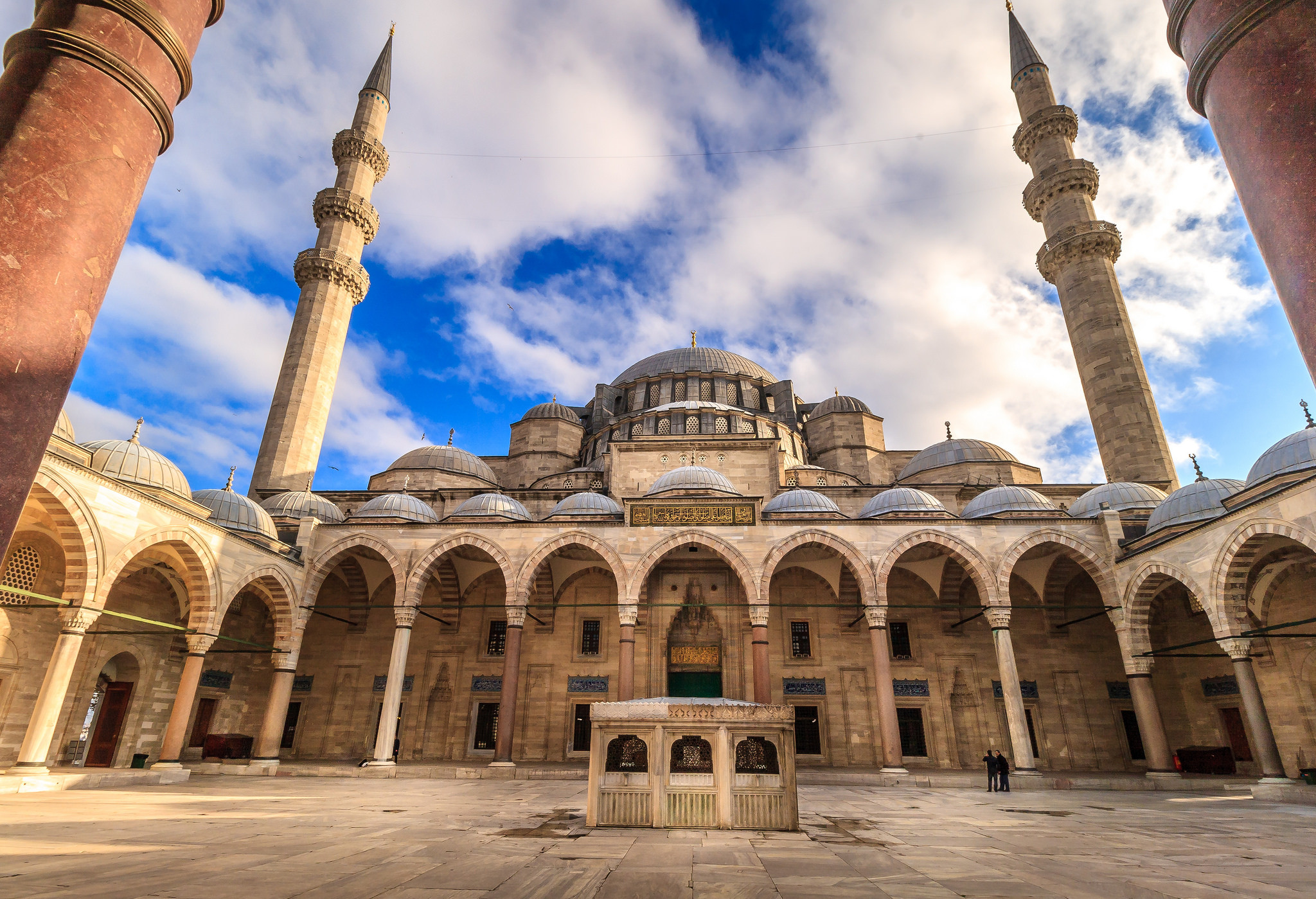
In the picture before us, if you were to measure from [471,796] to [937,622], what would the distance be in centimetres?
1241


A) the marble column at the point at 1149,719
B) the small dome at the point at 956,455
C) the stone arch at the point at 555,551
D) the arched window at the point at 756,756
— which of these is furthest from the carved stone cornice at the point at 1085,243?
the arched window at the point at 756,756

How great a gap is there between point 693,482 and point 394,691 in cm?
820

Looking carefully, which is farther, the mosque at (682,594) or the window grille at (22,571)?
the mosque at (682,594)

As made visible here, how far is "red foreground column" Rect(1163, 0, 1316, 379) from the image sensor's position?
202 centimetres

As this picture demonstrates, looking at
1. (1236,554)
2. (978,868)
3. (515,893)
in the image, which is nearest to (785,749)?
(978,868)

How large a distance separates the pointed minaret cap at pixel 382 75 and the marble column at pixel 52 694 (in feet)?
71.3

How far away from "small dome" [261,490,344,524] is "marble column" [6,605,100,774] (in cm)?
675

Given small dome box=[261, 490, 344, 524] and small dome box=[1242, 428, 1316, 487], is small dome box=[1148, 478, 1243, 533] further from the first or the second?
small dome box=[261, 490, 344, 524]

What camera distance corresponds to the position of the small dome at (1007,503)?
1562 centimetres

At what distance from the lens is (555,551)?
14.7 meters

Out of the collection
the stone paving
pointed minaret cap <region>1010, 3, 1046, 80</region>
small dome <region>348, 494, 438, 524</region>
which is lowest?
the stone paving

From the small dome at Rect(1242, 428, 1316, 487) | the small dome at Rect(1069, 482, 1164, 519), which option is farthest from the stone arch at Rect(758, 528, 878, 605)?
the small dome at Rect(1242, 428, 1316, 487)

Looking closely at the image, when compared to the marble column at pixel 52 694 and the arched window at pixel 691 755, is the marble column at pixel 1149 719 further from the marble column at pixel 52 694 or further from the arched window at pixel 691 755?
the marble column at pixel 52 694

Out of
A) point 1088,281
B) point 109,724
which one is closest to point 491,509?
point 109,724
